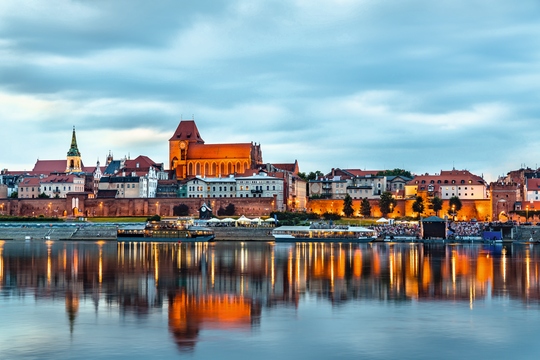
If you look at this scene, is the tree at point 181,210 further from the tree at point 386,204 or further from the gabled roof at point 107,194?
the tree at point 386,204

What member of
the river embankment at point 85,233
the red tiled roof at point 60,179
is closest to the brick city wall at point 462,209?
the river embankment at point 85,233

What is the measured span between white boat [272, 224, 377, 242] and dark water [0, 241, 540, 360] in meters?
27.5

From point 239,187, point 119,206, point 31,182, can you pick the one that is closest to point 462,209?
point 239,187

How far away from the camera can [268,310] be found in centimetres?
2258

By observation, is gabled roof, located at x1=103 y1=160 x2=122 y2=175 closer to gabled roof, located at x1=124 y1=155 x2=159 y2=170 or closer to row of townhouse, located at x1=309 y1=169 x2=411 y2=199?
gabled roof, located at x1=124 y1=155 x2=159 y2=170

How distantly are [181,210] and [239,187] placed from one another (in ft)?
25.4

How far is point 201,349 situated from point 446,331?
6.07 metres

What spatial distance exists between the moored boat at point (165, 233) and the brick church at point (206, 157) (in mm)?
29452

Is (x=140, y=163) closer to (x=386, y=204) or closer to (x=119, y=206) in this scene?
(x=119, y=206)

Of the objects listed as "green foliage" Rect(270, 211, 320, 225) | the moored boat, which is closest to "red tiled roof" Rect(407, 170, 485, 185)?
"green foliage" Rect(270, 211, 320, 225)

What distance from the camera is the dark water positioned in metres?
17.4

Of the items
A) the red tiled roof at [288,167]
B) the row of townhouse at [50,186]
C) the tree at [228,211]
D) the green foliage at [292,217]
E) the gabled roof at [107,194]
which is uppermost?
the red tiled roof at [288,167]

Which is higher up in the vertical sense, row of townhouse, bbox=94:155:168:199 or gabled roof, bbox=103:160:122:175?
gabled roof, bbox=103:160:122:175

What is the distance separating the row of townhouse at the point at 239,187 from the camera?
298ft
